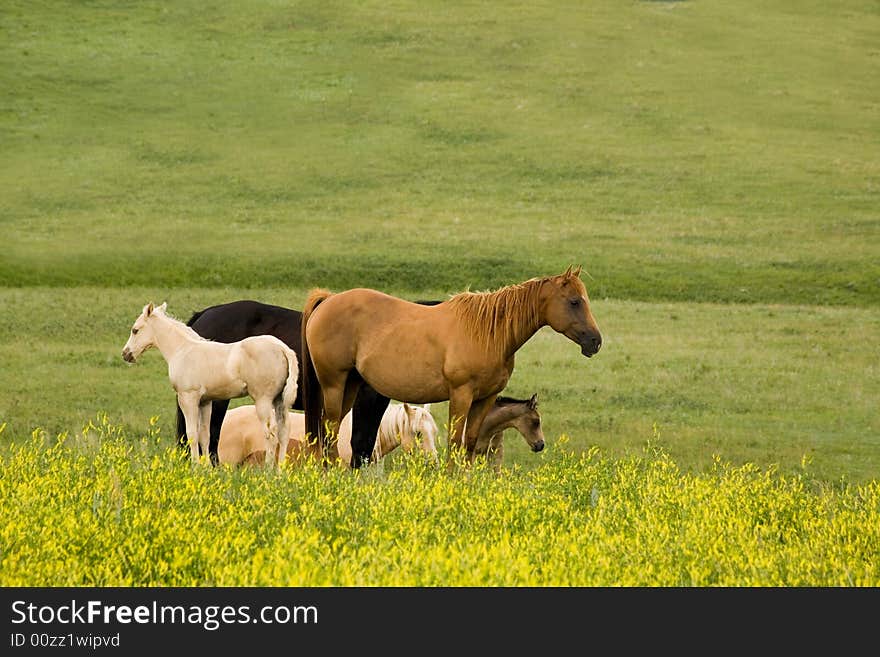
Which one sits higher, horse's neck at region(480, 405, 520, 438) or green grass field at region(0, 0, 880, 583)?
horse's neck at region(480, 405, 520, 438)

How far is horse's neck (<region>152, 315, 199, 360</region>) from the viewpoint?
45.4 ft

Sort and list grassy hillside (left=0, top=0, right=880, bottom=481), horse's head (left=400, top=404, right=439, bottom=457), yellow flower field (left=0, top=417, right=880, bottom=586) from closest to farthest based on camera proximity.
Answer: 1. yellow flower field (left=0, top=417, right=880, bottom=586)
2. horse's head (left=400, top=404, right=439, bottom=457)
3. grassy hillside (left=0, top=0, right=880, bottom=481)

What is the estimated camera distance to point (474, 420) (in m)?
13.3

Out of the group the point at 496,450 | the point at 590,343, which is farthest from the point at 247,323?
the point at 590,343

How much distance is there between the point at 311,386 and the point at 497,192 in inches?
1380

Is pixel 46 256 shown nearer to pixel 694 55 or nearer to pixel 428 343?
pixel 428 343

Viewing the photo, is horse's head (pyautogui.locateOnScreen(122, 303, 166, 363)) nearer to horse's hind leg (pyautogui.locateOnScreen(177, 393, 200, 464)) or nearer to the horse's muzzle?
horse's hind leg (pyautogui.locateOnScreen(177, 393, 200, 464))

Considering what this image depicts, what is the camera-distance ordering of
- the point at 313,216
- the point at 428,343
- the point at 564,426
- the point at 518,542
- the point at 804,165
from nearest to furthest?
the point at 518,542 < the point at 428,343 < the point at 564,426 < the point at 313,216 < the point at 804,165

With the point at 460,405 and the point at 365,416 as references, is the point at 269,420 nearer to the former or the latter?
the point at 365,416

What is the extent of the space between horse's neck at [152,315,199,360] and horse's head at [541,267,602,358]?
12.7 feet

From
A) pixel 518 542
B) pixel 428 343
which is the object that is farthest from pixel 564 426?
pixel 518 542

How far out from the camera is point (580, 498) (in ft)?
36.8

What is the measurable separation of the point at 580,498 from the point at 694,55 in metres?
59.6

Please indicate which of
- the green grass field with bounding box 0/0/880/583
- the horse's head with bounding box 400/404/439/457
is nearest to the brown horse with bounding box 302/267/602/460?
the horse's head with bounding box 400/404/439/457
